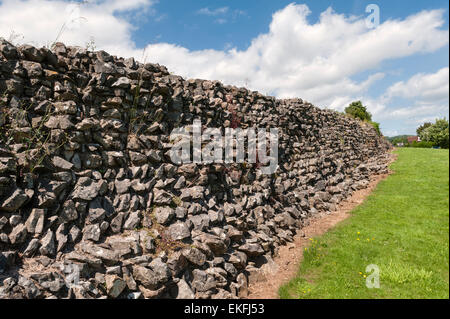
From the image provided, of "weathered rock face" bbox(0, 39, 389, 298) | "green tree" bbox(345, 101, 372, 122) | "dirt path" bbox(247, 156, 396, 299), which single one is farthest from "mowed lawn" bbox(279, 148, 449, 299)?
"green tree" bbox(345, 101, 372, 122)

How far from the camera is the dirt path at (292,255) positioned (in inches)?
267

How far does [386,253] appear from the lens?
7793 millimetres

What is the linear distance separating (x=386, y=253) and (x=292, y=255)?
2.75 m

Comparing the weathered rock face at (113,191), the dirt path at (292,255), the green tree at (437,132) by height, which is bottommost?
the dirt path at (292,255)

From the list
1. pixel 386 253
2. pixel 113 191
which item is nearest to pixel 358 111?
pixel 386 253

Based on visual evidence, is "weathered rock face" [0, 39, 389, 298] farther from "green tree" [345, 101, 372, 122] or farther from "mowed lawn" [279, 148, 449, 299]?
"green tree" [345, 101, 372, 122]

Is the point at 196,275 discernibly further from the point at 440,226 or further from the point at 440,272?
the point at 440,226

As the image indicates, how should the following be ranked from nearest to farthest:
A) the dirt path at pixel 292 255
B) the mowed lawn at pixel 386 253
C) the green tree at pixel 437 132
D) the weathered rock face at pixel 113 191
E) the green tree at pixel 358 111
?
the weathered rock face at pixel 113 191
the mowed lawn at pixel 386 253
the dirt path at pixel 292 255
the green tree at pixel 358 111
the green tree at pixel 437 132

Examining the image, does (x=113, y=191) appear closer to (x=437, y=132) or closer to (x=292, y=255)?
(x=292, y=255)

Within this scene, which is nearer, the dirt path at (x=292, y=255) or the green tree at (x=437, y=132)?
the dirt path at (x=292, y=255)

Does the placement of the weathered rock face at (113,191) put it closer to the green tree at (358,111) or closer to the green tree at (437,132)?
the green tree at (358,111)

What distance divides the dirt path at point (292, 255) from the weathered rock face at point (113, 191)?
37cm

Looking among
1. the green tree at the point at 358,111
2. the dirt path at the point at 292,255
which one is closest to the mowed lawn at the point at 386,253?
the dirt path at the point at 292,255
